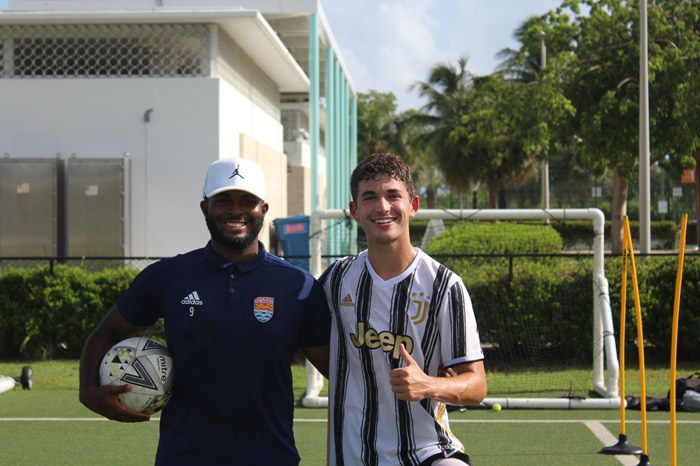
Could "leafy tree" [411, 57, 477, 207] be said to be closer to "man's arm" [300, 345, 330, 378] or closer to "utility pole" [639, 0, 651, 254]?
"utility pole" [639, 0, 651, 254]

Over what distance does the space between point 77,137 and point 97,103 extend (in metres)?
0.75

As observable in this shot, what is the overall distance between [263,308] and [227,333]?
0.61 ft

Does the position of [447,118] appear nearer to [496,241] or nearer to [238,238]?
[496,241]

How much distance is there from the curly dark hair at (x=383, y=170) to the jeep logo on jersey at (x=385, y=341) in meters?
0.62

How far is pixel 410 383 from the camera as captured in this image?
316 cm

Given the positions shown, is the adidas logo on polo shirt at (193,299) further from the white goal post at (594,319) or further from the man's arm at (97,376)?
the white goal post at (594,319)

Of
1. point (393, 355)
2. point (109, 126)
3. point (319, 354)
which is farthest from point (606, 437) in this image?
point (109, 126)

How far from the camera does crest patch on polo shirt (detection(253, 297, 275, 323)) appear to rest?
3548mm

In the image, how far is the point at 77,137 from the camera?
15.9m

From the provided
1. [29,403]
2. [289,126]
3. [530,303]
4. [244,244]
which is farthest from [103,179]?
[289,126]

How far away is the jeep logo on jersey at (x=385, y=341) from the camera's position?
11.5ft

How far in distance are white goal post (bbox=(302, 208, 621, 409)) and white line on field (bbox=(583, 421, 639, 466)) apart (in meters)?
0.64

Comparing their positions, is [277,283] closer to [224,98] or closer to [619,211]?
[224,98]

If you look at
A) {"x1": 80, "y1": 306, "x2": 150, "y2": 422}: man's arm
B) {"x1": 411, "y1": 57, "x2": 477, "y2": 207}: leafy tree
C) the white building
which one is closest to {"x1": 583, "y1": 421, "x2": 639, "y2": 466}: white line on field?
{"x1": 80, "y1": 306, "x2": 150, "y2": 422}: man's arm
